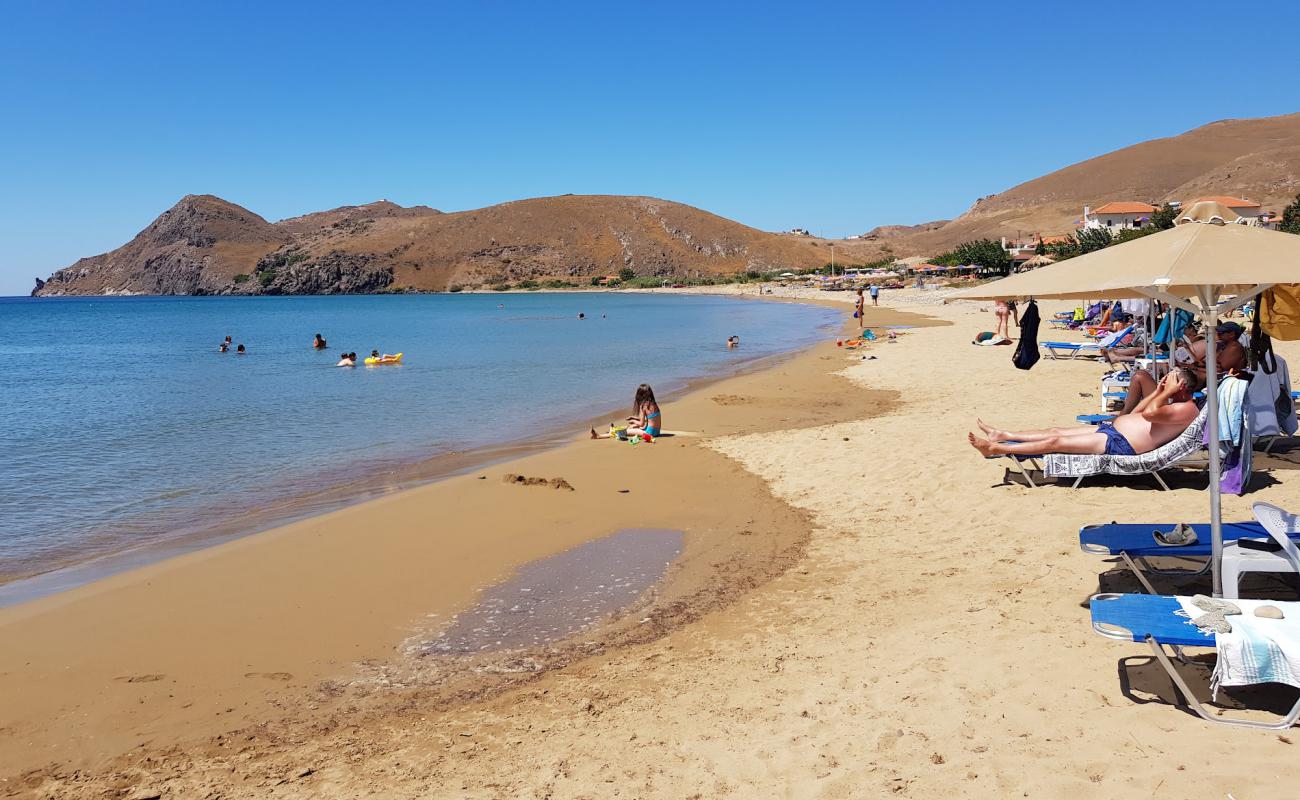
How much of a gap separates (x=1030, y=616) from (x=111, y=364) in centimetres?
3948

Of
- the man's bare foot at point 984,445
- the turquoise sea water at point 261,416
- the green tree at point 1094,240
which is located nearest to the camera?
the man's bare foot at point 984,445

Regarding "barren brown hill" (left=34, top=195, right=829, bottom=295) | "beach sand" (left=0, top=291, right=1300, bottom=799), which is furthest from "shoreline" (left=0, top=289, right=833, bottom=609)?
"barren brown hill" (left=34, top=195, right=829, bottom=295)

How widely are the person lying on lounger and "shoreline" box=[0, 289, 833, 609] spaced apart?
279 inches

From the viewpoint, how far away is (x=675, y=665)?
4922mm

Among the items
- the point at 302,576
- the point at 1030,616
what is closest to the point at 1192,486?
the point at 1030,616

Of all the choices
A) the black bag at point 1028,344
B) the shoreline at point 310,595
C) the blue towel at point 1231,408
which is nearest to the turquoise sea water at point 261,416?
the shoreline at point 310,595

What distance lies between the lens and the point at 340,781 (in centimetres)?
385

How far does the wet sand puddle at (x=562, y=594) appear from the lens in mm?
5609

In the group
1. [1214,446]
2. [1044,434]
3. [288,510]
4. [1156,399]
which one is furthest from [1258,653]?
[288,510]

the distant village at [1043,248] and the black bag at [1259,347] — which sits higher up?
the distant village at [1043,248]

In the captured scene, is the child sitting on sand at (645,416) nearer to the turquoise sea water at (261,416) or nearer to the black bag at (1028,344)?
the turquoise sea water at (261,416)

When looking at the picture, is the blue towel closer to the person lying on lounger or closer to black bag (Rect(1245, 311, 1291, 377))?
black bag (Rect(1245, 311, 1291, 377))

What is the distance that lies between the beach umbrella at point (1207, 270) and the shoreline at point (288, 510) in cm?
800

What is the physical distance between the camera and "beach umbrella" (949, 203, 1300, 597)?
3.97 meters
